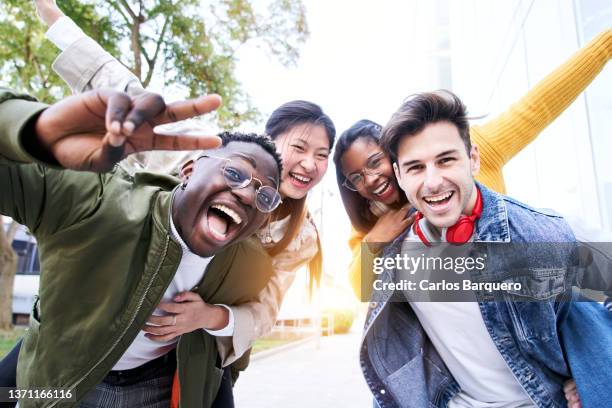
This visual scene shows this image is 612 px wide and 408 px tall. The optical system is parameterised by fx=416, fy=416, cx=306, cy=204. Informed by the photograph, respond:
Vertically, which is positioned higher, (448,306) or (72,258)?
(72,258)

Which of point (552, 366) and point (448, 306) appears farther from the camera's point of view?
point (448, 306)

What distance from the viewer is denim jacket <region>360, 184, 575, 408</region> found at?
5.84 feet

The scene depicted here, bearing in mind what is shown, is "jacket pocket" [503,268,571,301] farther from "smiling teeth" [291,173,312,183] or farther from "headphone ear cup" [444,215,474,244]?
"smiling teeth" [291,173,312,183]

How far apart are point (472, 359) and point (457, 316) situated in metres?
0.21

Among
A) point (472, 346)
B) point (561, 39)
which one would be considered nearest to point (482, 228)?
point (472, 346)

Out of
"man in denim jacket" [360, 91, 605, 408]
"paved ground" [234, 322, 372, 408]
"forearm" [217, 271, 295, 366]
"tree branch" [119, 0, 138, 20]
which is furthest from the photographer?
"tree branch" [119, 0, 138, 20]

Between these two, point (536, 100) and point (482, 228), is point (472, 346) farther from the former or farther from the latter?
point (536, 100)

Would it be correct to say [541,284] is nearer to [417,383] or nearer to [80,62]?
[417,383]

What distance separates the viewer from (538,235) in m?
1.87

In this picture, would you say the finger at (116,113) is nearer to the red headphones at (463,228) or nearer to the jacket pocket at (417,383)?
the red headphones at (463,228)

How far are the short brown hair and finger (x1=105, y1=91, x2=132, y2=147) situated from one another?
142cm

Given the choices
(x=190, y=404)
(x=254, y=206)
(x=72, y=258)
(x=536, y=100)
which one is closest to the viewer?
(x=72, y=258)

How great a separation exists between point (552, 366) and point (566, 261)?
456 mm

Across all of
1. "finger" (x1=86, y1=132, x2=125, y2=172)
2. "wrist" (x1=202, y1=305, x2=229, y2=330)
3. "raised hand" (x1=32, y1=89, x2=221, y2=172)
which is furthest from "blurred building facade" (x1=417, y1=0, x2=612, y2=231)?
"finger" (x1=86, y1=132, x2=125, y2=172)
